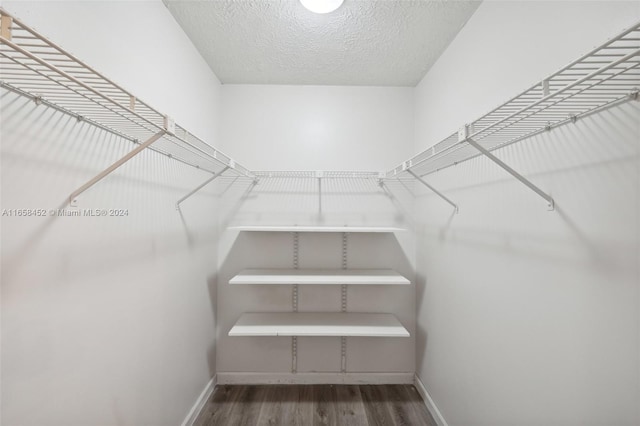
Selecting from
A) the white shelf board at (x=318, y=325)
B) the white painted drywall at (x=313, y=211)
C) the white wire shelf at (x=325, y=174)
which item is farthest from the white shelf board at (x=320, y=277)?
the white wire shelf at (x=325, y=174)

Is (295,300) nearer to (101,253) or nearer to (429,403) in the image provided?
(429,403)

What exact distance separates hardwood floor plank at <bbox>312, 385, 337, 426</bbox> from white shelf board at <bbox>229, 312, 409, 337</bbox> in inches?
21.0

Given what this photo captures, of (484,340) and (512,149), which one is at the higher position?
(512,149)

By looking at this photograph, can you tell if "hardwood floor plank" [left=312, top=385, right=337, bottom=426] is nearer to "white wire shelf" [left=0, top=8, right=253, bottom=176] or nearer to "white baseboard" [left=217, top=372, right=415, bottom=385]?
"white baseboard" [left=217, top=372, right=415, bottom=385]

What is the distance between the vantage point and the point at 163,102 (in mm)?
1337

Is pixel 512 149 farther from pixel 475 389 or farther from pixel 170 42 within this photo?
pixel 170 42

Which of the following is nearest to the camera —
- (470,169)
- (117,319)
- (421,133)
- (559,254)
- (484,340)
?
(559,254)

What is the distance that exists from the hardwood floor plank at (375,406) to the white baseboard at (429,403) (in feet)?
0.91

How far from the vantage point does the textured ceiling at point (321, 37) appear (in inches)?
53.5

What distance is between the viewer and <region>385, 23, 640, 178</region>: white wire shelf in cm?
56

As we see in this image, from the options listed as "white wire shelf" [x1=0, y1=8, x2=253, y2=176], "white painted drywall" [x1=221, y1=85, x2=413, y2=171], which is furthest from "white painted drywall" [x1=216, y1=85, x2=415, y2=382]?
"white wire shelf" [x1=0, y1=8, x2=253, y2=176]

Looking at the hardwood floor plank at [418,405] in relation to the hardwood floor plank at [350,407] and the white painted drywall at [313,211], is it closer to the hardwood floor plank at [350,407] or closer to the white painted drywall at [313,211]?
the white painted drywall at [313,211]

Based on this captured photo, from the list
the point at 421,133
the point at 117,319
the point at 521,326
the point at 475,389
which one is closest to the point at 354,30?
the point at 421,133

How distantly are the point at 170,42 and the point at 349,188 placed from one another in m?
1.44
